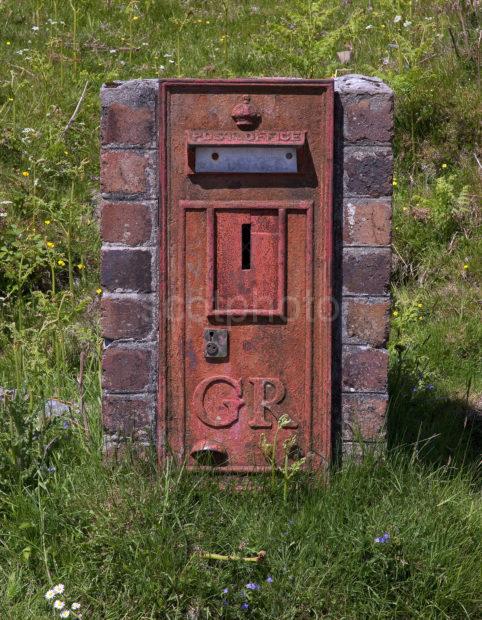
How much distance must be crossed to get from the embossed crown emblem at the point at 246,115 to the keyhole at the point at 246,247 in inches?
13.2

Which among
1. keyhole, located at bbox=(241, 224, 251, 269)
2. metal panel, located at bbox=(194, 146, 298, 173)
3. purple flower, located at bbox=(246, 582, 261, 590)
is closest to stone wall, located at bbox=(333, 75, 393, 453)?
metal panel, located at bbox=(194, 146, 298, 173)

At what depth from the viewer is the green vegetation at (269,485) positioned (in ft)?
9.07

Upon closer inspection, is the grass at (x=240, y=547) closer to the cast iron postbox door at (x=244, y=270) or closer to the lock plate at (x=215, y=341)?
the cast iron postbox door at (x=244, y=270)

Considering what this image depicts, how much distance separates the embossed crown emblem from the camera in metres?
2.93

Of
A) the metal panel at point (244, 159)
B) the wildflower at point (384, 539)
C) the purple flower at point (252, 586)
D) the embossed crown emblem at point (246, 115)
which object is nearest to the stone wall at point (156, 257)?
the metal panel at point (244, 159)

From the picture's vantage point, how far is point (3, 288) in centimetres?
510

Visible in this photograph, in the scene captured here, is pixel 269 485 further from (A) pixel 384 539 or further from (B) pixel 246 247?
(B) pixel 246 247

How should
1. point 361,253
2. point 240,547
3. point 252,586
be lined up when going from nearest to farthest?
point 252,586
point 240,547
point 361,253

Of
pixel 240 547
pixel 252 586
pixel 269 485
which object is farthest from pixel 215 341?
pixel 252 586

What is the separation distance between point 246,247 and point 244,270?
87 mm

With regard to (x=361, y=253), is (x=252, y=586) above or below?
below

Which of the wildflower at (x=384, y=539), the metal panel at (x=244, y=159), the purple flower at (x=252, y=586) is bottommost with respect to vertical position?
the purple flower at (x=252, y=586)

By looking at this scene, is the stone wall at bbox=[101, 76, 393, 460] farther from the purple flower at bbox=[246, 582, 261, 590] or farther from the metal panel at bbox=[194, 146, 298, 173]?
the purple flower at bbox=[246, 582, 261, 590]

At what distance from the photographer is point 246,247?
3.05m
